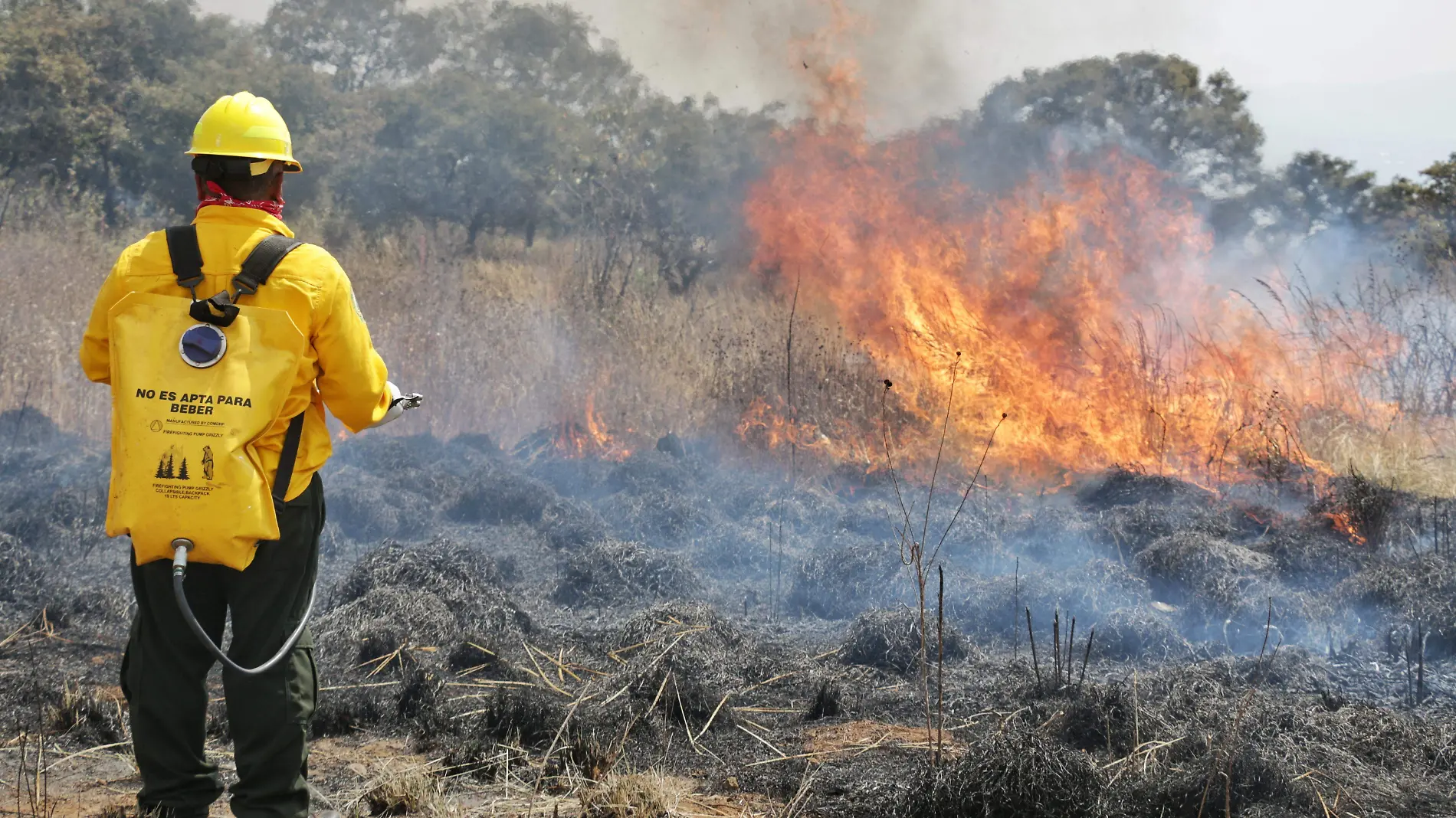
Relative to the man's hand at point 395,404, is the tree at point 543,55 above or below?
above

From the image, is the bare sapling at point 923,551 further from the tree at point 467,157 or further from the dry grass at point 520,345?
the tree at point 467,157

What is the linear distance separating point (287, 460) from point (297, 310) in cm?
42

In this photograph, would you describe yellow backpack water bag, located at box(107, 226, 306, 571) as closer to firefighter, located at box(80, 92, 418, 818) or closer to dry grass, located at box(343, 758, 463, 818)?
firefighter, located at box(80, 92, 418, 818)

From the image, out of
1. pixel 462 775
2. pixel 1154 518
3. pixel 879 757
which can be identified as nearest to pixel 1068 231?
pixel 1154 518

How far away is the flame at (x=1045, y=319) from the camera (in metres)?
10.9

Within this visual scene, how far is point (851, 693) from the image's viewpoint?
558 cm

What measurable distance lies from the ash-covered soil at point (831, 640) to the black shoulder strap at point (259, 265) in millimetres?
2072

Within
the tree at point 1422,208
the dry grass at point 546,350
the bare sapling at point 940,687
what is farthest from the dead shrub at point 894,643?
the tree at point 1422,208

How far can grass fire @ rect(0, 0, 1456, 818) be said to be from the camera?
4637 mm

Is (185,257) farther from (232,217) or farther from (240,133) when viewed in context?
(240,133)

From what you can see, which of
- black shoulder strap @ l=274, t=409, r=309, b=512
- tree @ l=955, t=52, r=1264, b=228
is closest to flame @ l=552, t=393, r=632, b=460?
tree @ l=955, t=52, r=1264, b=228

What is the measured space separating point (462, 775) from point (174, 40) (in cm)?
1738

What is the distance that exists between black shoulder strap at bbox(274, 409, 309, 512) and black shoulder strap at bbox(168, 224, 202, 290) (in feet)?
1.53

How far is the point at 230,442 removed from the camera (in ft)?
9.35
